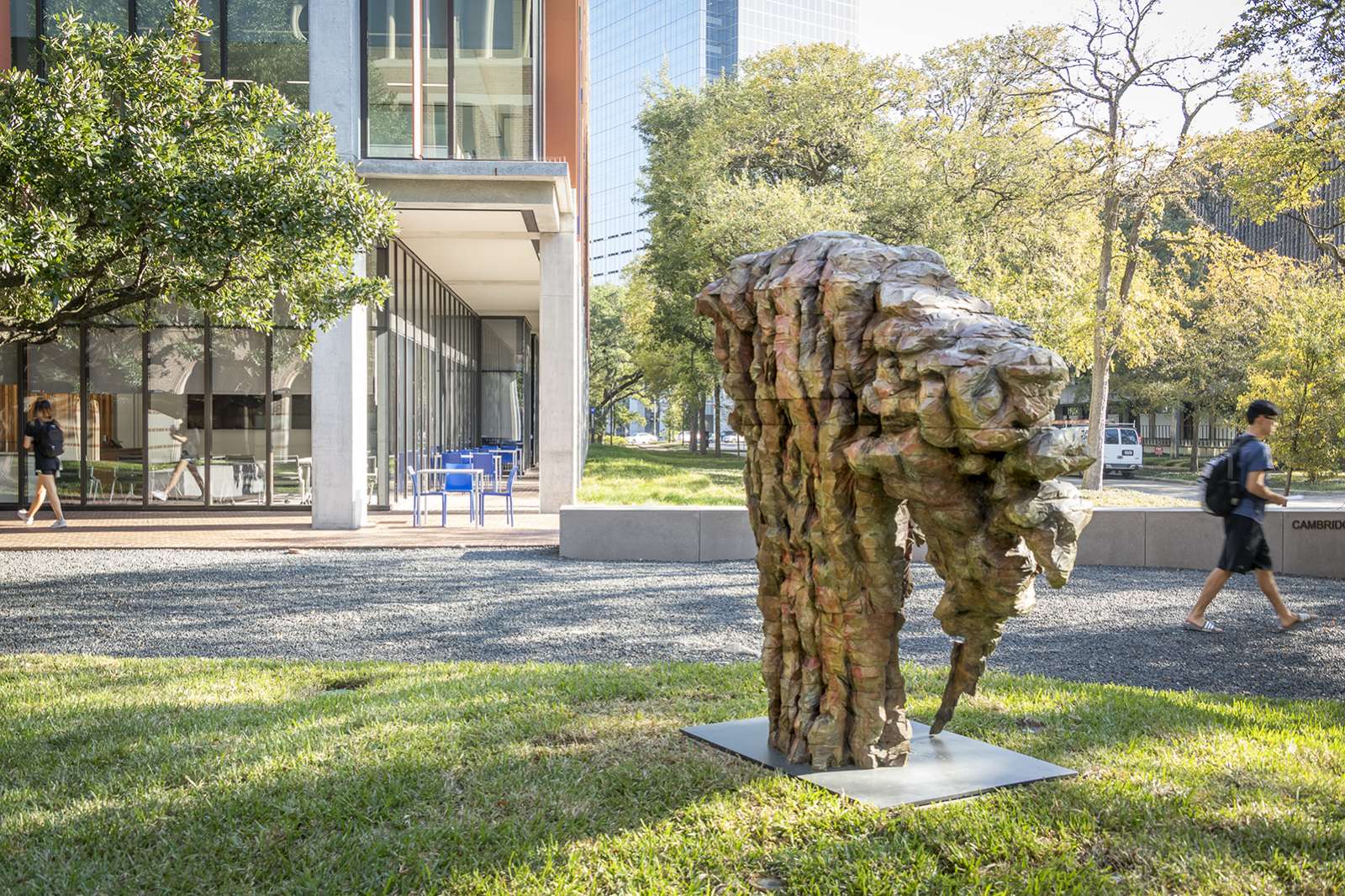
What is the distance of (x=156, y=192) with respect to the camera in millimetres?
7570

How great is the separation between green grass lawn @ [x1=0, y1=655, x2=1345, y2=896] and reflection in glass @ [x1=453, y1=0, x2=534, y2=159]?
11551mm

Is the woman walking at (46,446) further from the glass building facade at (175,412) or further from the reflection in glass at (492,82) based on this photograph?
the reflection in glass at (492,82)

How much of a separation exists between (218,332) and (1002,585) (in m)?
15.8

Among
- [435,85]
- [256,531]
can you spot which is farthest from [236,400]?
[435,85]

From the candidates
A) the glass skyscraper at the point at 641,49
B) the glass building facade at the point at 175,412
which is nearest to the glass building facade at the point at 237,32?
the glass building facade at the point at 175,412

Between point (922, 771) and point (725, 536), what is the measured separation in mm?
7677

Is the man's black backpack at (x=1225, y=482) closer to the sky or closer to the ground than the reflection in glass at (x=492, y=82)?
closer to the ground

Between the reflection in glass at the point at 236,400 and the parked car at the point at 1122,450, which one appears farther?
the parked car at the point at 1122,450

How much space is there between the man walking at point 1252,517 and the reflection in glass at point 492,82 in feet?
36.6

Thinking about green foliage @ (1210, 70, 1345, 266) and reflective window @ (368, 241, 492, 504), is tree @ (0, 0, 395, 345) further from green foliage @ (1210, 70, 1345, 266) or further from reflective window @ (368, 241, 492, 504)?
green foliage @ (1210, 70, 1345, 266)

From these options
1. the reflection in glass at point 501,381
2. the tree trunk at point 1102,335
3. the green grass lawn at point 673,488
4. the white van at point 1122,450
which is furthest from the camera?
the white van at point 1122,450

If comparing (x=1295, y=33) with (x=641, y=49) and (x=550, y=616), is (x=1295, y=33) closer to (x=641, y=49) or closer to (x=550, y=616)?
(x=550, y=616)

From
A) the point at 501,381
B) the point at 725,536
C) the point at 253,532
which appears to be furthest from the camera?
the point at 501,381

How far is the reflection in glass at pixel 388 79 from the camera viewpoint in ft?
51.3
